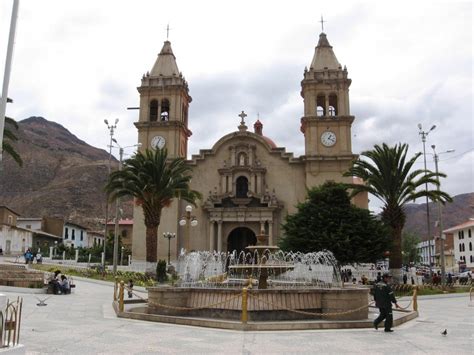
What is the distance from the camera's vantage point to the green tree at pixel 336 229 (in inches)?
1151

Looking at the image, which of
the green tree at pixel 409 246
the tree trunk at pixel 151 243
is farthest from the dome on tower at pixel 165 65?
the green tree at pixel 409 246

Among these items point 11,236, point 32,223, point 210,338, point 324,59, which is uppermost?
point 324,59

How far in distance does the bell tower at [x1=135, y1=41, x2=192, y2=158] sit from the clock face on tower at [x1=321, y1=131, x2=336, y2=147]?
474 inches

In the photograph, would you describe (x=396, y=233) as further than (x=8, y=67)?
Yes

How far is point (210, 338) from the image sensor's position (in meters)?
10.7

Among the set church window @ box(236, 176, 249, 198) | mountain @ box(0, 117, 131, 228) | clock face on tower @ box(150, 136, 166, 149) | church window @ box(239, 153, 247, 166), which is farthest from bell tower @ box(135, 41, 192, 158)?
mountain @ box(0, 117, 131, 228)

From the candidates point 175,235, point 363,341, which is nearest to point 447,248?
point 175,235

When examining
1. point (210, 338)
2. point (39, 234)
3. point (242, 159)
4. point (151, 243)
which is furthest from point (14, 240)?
point (210, 338)

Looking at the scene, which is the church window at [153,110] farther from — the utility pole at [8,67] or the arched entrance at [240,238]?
the utility pole at [8,67]

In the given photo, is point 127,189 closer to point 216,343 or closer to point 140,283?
point 140,283

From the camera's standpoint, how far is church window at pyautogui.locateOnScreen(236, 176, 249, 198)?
4166 cm

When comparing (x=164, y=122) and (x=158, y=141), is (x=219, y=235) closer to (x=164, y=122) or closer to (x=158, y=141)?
(x=158, y=141)

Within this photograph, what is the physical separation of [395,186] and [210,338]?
20.6 meters

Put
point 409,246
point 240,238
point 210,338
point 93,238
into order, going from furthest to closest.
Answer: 1. point 93,238
2. point 409,246
3. point 240,238
4. point 210,338
